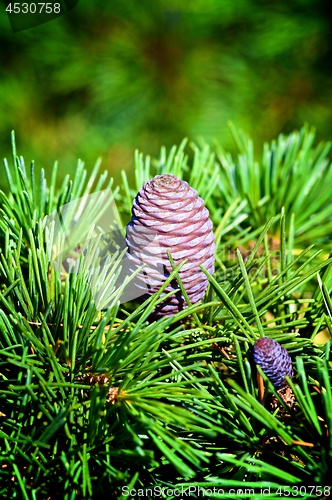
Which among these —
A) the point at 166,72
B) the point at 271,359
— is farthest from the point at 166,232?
the point at 166,72

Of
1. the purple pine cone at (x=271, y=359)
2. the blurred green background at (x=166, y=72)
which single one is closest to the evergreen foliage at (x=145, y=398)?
the purple pine cone at (x=271, y=359)

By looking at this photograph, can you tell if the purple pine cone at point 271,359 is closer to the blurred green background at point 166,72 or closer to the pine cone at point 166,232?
the pine cone at point 166,232

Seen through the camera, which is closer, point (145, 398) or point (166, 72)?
point (145, 398)

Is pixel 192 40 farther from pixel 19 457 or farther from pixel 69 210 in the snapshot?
pixel 19 457

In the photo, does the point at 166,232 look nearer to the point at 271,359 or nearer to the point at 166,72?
the point at 271,359

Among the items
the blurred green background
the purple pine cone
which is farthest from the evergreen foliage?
the blurred green background

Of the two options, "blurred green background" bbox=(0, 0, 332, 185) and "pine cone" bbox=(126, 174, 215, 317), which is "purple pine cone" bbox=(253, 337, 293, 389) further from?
"blurred green background" bbox=(0, 0, 332, 185)
